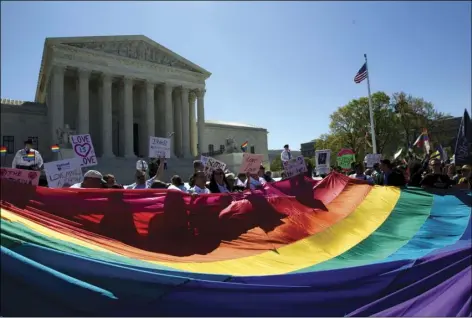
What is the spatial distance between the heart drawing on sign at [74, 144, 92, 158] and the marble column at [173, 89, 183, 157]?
35.8 meters

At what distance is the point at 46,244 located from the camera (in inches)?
128

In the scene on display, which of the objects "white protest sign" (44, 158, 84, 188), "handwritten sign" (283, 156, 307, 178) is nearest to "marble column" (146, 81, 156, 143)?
"handwritten sign" (283, 156, 307, 178)

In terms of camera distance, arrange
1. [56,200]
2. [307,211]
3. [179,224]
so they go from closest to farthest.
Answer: [56,200]
[179,224]
[307,211]

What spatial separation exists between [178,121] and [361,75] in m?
26.3

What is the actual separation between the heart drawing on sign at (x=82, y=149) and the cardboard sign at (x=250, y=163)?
4.33m

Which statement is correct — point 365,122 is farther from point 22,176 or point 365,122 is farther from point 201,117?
point 22,176

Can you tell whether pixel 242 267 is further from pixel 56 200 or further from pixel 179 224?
pixel 56 200

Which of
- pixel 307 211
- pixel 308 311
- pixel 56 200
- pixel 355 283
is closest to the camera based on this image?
pixel 308 311

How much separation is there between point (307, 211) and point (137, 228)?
3.29 metres

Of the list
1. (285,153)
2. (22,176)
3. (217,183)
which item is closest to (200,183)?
(217,183)

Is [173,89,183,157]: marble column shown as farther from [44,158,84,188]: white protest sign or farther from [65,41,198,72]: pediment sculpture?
[44,158,84,188]: white protest sign

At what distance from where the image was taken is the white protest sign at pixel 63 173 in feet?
25.5

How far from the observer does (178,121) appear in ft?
156

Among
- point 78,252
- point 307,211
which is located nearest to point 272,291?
point 78,252
